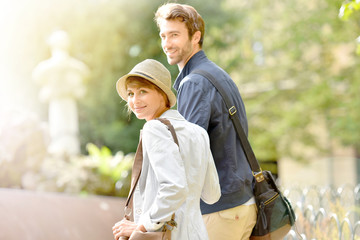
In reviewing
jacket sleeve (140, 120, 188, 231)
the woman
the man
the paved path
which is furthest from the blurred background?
jacket sleeve (140, 120, 188, 231)

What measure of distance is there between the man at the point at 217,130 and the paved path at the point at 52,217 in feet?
15.9

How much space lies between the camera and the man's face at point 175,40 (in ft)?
9.48

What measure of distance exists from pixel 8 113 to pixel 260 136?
6.99 metres

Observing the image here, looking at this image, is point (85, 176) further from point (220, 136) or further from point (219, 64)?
point (220, 136)

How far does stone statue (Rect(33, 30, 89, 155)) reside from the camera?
16422mm

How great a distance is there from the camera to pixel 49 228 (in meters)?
7.38

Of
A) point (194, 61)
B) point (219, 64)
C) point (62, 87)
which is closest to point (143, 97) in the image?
point (194, 61)

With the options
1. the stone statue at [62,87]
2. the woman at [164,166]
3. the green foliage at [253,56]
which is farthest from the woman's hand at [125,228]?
the stone statue at [62,87]

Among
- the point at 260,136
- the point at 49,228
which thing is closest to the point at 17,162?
the point at 49,228

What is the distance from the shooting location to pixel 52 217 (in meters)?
7.51

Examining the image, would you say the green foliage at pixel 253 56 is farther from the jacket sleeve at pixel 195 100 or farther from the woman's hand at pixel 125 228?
the woman's hand at pixel 125 228

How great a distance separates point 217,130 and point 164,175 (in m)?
0.67

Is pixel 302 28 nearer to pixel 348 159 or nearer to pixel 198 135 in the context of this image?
pixel 348 159

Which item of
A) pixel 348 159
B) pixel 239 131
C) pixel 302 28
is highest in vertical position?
pixel 302 28
